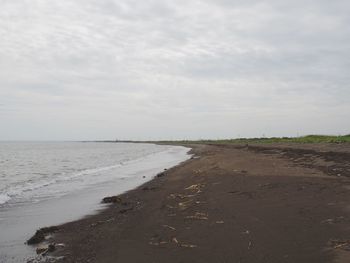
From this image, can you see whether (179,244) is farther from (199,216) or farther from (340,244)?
(340,244)

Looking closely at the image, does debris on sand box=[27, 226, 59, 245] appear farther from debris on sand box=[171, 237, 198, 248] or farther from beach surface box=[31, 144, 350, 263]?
debris on sand box=[171, 237, 198, 248]

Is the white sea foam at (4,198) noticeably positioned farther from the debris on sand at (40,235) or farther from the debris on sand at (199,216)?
the debris on sand at (199,216)

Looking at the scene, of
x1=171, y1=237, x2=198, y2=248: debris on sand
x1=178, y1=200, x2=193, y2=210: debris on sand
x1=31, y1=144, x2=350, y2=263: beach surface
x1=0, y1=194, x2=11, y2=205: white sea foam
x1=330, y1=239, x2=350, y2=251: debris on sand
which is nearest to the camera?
x1=330, y1=239, x2=350, y2=251: debris on sand

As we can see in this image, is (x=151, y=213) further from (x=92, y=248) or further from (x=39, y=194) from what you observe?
(x=39, y=194)

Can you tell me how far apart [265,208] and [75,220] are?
17.4 feet

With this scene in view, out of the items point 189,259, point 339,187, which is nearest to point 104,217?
point 189,259

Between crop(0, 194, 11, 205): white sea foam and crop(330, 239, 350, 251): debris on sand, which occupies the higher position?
crop(330, 239, 350, 251): debris on sand

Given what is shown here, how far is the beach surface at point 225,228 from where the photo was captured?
686 centimetres

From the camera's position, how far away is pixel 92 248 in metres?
8.02

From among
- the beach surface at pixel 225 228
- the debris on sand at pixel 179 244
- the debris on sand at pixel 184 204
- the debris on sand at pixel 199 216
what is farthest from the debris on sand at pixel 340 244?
the debris on sand at pixel 184 204

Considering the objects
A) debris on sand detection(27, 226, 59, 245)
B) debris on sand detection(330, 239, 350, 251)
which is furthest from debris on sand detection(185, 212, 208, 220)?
debris on sand detection(330, 239, 350, 251)

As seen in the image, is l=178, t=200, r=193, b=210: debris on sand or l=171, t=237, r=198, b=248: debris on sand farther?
l=178, t=200, r=193, b=210: debris on sand

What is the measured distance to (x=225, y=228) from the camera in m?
8.55

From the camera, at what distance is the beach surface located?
22.5 ft
